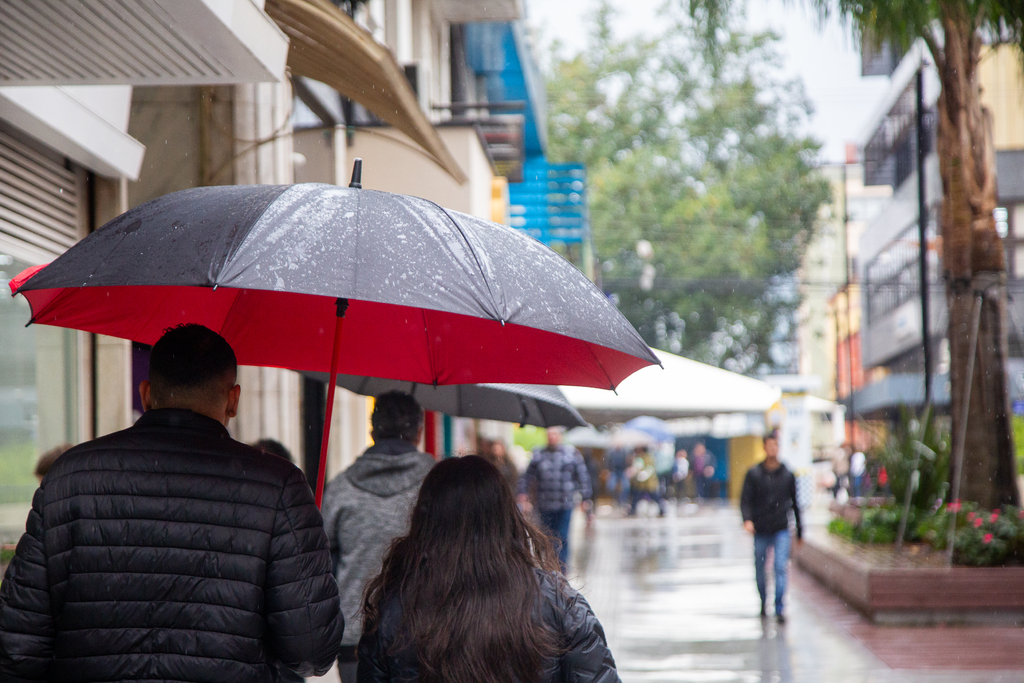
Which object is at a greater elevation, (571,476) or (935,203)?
(935,203)

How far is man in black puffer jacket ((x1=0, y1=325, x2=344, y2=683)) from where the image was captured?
8.88 ft

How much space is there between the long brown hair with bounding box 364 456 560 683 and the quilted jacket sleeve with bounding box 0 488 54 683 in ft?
2.52

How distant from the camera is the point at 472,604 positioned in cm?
263

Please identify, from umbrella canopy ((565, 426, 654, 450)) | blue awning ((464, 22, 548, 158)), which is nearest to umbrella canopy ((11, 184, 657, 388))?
blue awning ((464, 22, 548, 158))

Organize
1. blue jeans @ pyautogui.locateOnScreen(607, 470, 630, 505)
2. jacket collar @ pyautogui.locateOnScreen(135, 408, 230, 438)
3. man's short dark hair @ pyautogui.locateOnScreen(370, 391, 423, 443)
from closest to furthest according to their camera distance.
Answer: jacket collar @ pyautogui.locateOnScreen(135, 408, 230, 438)
man's short dark hair @ pyautogui.locateOnScreen(370, 391, 423, 443)
blue jeans @ pyautogui.locateOnScreen(607, 470, 630, 505)

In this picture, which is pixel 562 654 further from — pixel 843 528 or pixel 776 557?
pixel 843 528

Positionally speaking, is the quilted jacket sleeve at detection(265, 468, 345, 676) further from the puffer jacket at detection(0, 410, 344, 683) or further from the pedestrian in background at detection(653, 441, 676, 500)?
the pedestrian in background at detection(653, 441, 676, 500)

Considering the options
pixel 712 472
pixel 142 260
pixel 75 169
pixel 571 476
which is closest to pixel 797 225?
pixel 712 472

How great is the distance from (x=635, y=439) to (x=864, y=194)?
4452 centimetres

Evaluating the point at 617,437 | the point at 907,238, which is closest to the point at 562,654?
the point at 617,437

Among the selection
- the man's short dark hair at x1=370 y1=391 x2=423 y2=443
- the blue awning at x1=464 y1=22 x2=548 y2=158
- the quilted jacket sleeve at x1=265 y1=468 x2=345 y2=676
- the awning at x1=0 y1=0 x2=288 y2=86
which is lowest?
the quilted jacket sleeve at x1=265 y1=468 x2=345 y2=676

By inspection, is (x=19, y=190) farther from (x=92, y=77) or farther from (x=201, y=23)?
(x=201, y=23)

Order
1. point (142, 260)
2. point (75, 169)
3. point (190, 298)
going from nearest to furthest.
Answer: point (142, 260)
point (190, 298)
point (75, 169)

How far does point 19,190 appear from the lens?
6125 millimetres
